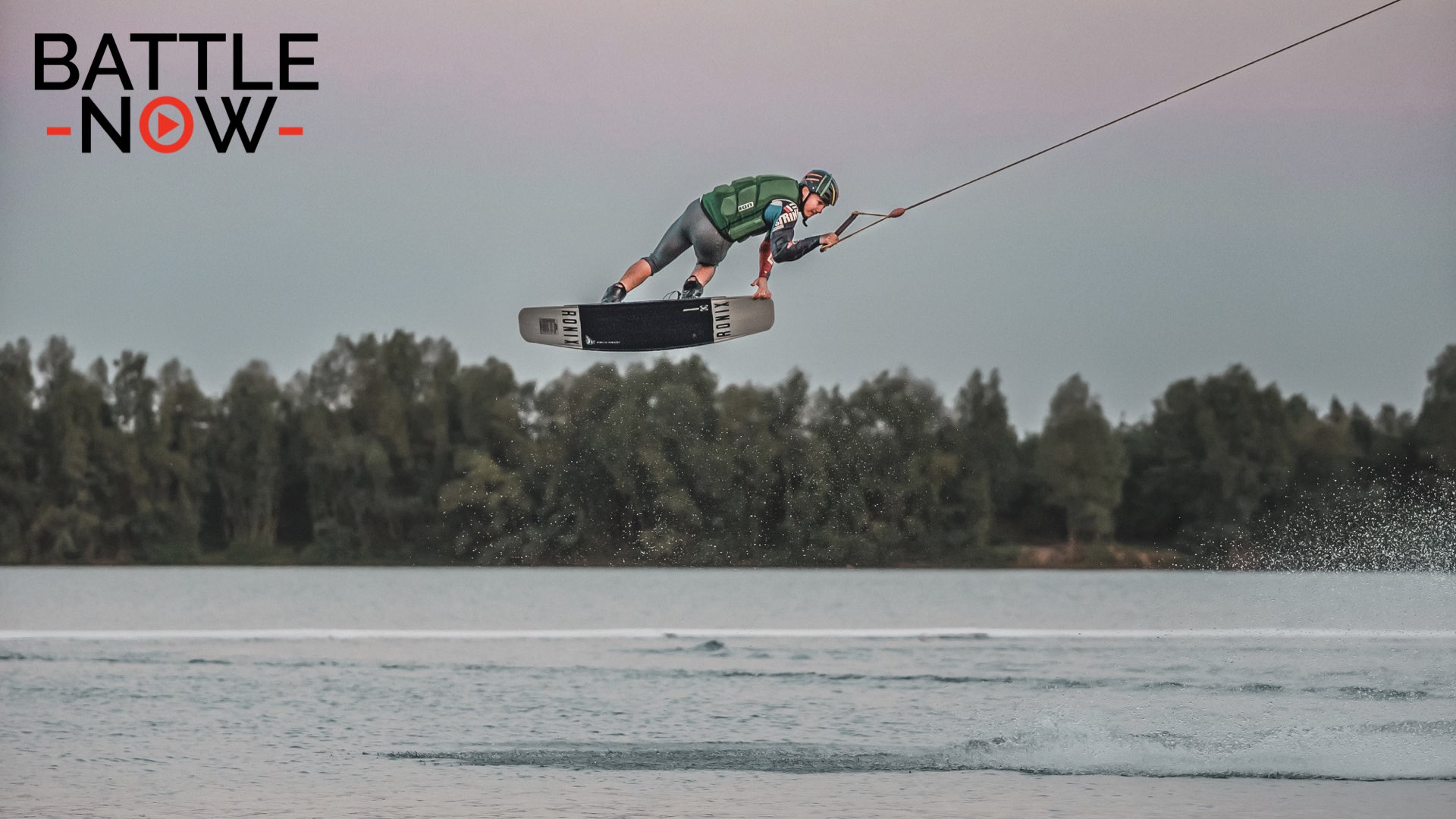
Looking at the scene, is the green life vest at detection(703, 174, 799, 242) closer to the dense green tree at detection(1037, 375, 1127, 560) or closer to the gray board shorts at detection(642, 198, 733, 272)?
the gray board shorts at detection(642, 198, 733, 272)

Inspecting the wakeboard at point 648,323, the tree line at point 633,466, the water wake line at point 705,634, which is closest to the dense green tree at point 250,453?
the tree line at point 633,466

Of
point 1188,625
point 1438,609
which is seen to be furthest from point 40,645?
point 1438,609

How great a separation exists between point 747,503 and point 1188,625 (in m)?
19.9

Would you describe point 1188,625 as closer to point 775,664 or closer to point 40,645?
point 775,664

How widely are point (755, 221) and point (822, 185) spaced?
0.56 meters

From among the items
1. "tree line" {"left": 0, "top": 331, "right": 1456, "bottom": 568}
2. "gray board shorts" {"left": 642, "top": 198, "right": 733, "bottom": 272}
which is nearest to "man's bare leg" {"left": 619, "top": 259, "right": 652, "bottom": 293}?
"gray board shorts" {"left": 642, "top": 198, "right": 733, "bottom": 272}

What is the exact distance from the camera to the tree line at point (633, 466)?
60.3m

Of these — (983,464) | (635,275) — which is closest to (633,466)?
(983,464)

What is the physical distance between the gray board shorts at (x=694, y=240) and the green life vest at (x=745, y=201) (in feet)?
0.32

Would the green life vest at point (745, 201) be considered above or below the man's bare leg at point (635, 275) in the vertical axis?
above

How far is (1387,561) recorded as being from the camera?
7356cm

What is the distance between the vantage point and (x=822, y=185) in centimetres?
1291

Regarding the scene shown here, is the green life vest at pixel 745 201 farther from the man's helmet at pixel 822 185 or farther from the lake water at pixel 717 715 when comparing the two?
the lake water at pixel 717 715

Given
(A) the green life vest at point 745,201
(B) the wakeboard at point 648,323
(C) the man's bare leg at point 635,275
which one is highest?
(A) the green life vest at point 745,201
